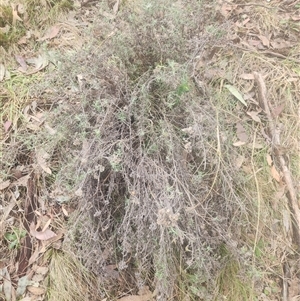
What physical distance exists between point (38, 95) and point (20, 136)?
0.22m

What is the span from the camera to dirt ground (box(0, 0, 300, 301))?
1.62 metres

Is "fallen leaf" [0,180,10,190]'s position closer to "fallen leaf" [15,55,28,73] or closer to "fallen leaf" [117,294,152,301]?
"fallen leaf" [15,55,28,73]

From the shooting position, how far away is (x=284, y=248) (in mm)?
1847

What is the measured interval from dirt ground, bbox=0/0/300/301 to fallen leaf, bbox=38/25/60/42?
26 centimetres

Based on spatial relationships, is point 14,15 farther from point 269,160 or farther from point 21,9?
Result: point 269,160

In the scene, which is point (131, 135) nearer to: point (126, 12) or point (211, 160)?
point (211, 160)

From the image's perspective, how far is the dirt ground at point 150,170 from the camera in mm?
1623

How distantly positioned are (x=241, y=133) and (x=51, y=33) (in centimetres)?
111

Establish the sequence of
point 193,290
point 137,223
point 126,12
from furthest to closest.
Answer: point 126,12 → point 193,290 → point 137,223

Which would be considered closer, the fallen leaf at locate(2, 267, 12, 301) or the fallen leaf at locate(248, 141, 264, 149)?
the fallen leaf at locate(2, 267, 12, 301)

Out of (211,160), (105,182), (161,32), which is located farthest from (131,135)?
(161,32)

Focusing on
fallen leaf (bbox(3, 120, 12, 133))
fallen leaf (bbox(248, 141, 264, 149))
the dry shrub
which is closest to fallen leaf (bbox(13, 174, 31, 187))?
the dry shrub

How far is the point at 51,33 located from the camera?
219 cm

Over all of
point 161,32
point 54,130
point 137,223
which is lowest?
point 137,223
